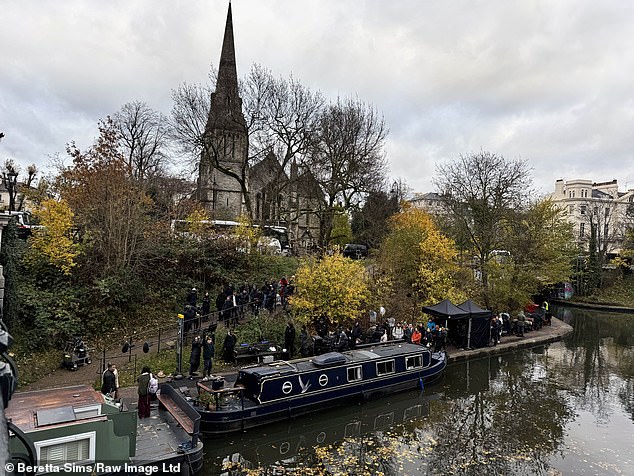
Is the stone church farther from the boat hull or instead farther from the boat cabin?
the boat hull

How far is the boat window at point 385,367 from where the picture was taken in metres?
15.8

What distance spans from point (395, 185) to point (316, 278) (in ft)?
142

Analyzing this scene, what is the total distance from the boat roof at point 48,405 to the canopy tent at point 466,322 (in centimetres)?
1613

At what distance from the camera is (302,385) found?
13.8 m

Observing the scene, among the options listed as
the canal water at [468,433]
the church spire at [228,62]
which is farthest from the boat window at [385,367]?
the church spire at [228,62]

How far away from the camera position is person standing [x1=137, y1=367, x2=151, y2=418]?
1147 centimetres

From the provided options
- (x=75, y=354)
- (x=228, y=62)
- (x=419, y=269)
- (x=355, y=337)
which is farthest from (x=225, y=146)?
(x=75, y=354)

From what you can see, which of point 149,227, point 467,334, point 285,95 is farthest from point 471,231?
point 149,227

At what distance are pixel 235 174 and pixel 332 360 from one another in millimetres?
21601

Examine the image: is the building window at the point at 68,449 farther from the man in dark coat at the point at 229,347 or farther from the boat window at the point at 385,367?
the boat window at the point at 385,367

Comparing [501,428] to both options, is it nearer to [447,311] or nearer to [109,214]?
[447,311]

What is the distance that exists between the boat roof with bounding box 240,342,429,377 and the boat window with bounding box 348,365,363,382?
21 centimetres

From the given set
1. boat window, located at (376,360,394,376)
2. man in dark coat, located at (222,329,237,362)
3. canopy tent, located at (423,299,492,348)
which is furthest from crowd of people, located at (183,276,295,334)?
canopy tent, located at (423,299,492,348)

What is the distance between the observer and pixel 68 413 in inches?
330
